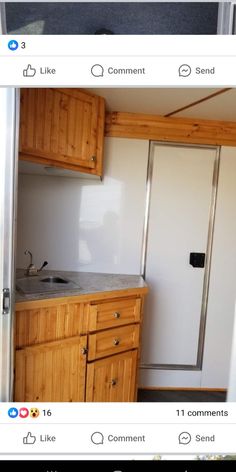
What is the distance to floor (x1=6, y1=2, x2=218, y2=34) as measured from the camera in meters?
0.76

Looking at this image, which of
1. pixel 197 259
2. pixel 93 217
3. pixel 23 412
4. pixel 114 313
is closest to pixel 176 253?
pixel 197 259

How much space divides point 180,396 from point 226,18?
1.93 metres

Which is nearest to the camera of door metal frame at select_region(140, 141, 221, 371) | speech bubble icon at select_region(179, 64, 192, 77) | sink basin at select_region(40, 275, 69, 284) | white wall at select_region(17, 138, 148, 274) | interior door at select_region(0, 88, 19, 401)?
speech bubble icon at select_region(179, 64, 192, 77)

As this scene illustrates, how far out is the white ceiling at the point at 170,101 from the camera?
1365mm

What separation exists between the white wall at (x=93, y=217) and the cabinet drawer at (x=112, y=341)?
484 mm

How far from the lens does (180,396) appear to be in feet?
6.11

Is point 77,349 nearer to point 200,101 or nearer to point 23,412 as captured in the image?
point 23,412

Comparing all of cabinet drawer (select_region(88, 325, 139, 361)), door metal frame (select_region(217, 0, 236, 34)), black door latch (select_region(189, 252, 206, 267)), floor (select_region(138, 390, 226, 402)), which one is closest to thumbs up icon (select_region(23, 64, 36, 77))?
door metal frame (select_region(217, 0, 236, 34))

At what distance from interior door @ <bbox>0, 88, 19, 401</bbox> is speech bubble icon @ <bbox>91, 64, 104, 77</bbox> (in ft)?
1.05

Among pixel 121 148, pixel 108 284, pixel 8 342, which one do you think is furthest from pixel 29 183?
pixel 8 342

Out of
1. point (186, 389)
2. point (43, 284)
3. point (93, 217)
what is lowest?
point (186, 389)

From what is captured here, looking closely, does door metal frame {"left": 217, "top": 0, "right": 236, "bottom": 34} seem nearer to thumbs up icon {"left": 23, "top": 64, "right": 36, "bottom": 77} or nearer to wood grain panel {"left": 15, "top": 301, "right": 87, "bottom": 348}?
thumbs up icon {"left": 23, "top": 64, "right": 36, "bottom": 77}

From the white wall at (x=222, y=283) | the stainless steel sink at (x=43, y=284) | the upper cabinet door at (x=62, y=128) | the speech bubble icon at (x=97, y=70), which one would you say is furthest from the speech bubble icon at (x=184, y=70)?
the white wall at (x=222, y=283)

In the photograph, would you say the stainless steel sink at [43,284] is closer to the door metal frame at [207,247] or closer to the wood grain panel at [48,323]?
the wood grain panel at [48,323]
